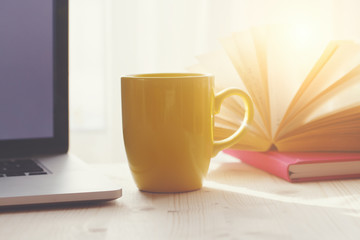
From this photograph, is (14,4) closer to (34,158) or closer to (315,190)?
(34,158)

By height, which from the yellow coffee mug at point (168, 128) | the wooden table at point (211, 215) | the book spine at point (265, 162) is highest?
the yellow coffee mug at point (168, 128)

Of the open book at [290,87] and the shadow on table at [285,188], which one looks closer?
the shadow on table at [285,188]

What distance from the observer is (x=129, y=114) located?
570 mm

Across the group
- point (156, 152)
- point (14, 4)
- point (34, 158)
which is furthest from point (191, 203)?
point (14, 4)

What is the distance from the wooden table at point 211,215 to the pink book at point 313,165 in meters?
0.02

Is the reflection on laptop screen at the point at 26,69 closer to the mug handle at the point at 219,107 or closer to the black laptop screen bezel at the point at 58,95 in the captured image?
the black laptop screen bezel at the point at 58,95

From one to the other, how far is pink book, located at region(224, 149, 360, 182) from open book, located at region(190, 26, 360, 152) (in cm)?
3

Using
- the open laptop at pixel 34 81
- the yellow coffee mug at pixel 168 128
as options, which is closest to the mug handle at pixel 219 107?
the yellow coffee mug at pixel 168 128

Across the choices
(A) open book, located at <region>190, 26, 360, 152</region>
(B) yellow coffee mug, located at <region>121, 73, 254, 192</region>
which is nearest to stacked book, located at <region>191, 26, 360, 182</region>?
(A) open book, located at <region>190, 26, 360, 152</region>

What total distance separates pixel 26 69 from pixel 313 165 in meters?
0.43

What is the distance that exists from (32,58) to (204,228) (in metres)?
0.40

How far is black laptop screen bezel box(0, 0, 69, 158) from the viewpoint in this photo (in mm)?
715

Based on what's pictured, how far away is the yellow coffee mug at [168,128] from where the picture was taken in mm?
550

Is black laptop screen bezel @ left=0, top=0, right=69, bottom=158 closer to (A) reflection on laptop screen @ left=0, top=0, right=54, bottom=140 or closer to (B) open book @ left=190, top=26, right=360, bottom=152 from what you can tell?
(A) reflection on laptop screen @ left=0, top=0, right=54, bottom=140
